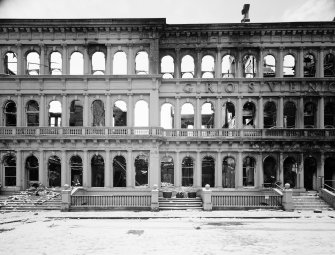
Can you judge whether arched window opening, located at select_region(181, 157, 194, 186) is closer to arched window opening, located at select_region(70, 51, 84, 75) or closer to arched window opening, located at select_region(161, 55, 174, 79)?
arched window opening, located at select_region(161, 55, 174, 79)

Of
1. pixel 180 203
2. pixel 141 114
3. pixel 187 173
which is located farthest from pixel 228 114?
pixel 180 203

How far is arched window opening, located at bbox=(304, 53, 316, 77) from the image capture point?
32.0 metres

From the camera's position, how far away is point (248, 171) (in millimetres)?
31891

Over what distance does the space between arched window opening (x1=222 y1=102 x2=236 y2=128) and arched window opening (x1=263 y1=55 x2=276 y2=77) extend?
4277 millimetres

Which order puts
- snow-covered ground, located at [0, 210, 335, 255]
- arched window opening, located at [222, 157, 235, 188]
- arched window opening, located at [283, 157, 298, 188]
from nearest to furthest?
snow-covered ground, located at [0, 210, 335, 255]
arched window opening, located at [283, 157, 298, 188]
arched window opening, located at [222, 157, 235, 188]

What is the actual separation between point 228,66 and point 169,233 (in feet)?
64.3

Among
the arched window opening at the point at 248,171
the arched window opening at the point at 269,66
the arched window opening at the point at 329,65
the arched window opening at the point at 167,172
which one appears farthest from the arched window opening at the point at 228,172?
the arched window opening at the point at 329,65

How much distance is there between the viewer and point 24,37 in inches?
1206

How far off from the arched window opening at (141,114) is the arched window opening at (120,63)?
2992 mm

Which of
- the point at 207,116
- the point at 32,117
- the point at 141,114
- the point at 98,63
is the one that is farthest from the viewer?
the point at 207,116

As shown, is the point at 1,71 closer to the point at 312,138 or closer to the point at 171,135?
the point at 171,135

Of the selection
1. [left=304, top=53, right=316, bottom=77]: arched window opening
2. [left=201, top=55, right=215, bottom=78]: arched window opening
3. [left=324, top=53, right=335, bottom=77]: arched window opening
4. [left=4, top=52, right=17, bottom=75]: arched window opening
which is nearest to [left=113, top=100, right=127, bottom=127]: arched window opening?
[left=201, top=55, right=215, bottom=78]: arched window opening

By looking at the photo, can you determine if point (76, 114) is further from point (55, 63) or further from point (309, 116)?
point (309, 116)

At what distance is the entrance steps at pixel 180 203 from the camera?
25.9 metres
